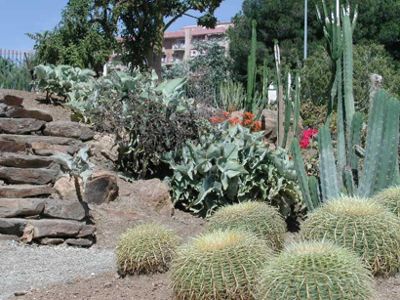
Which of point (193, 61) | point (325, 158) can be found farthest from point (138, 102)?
point (193, 61)

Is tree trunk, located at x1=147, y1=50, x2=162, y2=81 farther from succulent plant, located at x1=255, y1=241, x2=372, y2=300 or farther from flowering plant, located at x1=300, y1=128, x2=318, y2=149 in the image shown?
succulent plant, located at x1=255, y1=241, x2=372, y2=300

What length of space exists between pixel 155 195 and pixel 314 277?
5944 millimetres

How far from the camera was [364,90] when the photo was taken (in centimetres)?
1927

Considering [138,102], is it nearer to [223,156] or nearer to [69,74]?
[223,156]

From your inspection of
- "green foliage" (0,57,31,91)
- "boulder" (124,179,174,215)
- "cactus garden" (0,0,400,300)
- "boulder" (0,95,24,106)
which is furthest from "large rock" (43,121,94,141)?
"green foliage" (0,57,31,91)

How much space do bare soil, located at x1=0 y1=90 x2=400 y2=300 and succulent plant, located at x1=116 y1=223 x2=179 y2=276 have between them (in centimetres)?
9

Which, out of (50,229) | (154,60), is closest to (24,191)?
(50,229)

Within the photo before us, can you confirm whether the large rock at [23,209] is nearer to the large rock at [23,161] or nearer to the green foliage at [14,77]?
the large rock at [23,161]

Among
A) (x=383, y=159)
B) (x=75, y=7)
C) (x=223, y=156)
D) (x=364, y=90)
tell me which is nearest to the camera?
(x=383, y=159)

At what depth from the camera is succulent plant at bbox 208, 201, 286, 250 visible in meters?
Result: 5.79

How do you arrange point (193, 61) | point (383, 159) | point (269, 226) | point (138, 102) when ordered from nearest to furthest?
point (269, 226), point (383, 159), point (138, 102), point (193, 61)

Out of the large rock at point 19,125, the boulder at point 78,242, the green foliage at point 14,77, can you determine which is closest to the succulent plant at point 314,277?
the boulder at point 78,242

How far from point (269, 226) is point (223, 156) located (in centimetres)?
383

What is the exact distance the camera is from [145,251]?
228 inches
